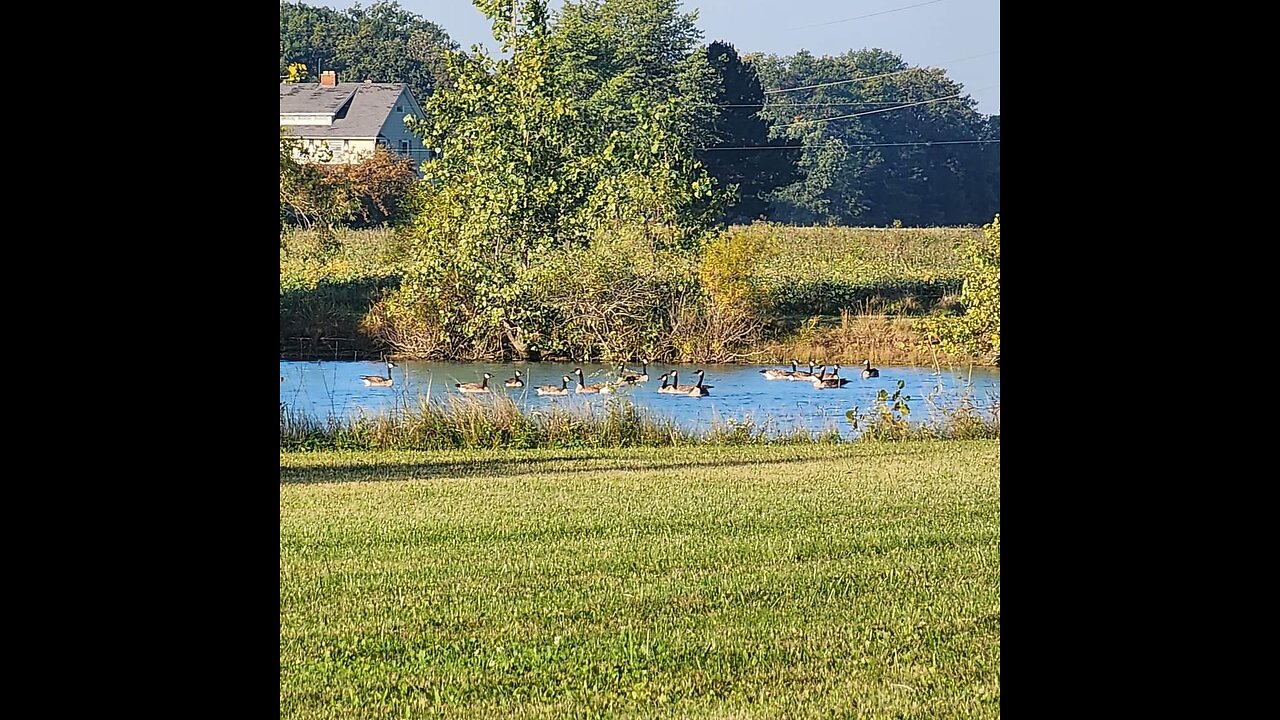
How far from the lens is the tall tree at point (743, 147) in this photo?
23000 mm

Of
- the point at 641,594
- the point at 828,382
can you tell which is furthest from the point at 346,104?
the point at 641,594

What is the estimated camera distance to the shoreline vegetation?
1617 centimetres

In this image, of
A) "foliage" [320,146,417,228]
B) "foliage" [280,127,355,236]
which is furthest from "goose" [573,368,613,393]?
"foliage" [320,146,417,228]

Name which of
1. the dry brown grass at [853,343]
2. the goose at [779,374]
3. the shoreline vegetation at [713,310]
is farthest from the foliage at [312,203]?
the goose at [779,374]

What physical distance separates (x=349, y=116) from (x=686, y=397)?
9.82 meters

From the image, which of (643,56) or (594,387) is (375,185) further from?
(594,387)

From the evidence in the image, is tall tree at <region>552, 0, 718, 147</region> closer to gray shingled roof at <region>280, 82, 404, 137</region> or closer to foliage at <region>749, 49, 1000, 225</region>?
foliage at <region>749, 49, 1000, 225</region>

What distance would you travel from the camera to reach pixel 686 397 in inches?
510

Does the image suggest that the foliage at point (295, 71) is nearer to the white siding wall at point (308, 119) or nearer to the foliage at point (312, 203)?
the white siding wall at point (308, 119)

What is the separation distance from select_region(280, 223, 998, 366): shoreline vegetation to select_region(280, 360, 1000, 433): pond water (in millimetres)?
298

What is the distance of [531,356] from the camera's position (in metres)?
16.5
